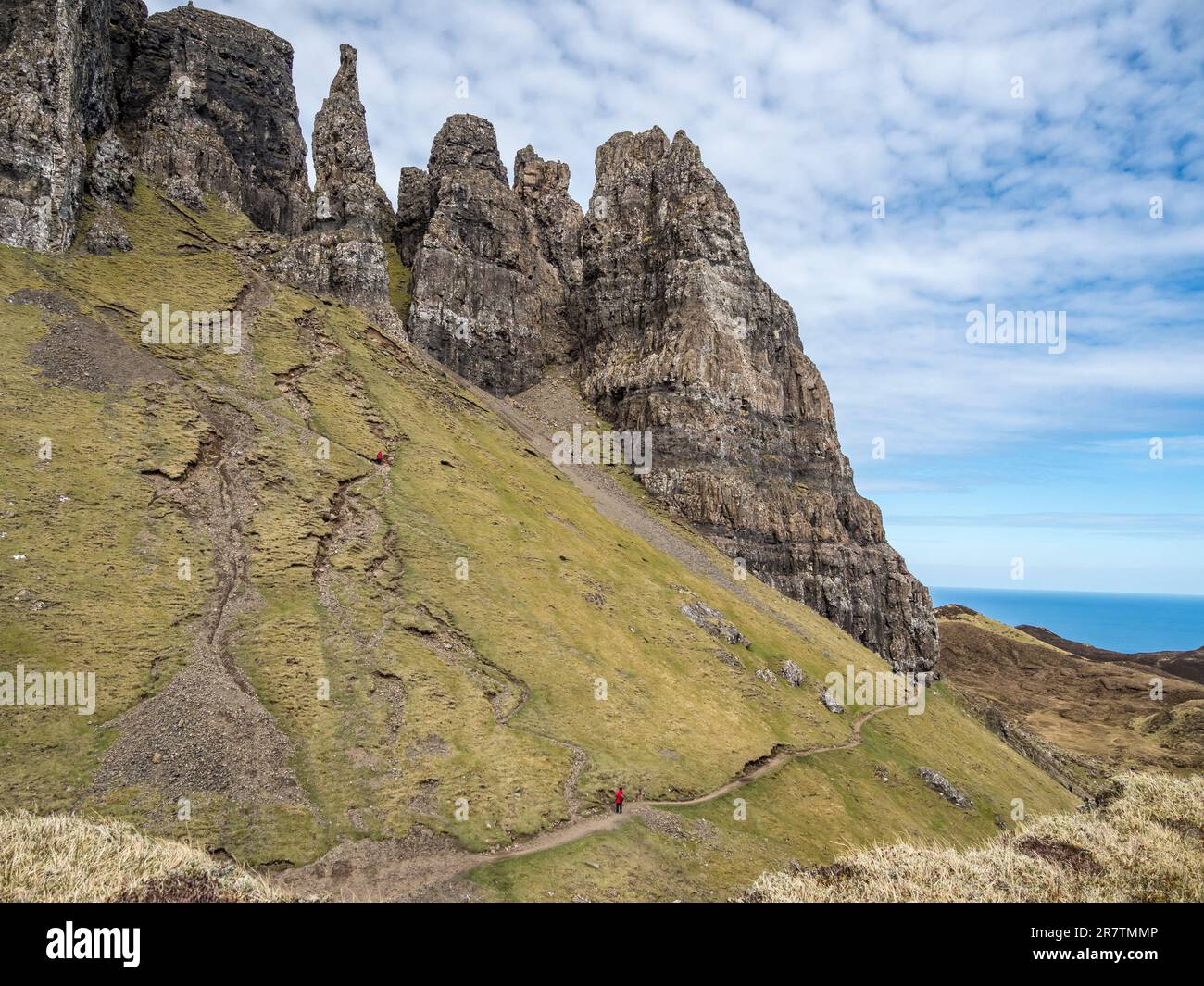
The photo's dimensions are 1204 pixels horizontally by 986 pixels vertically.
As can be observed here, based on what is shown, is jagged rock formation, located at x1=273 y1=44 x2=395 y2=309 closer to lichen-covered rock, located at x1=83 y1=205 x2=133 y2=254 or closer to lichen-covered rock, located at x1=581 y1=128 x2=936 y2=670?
lichen-covered rock, located at x1=83 y1=205 x2=133 y2=254

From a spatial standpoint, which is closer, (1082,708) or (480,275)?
(480,275)

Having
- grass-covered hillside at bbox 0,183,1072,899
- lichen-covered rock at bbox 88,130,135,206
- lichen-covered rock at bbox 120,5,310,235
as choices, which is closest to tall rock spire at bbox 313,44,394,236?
lichen-covered rock at bbox 120,5,310,235

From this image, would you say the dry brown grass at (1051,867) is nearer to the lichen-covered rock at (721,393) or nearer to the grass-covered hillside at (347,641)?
the grass-covered hillside at (347,641)

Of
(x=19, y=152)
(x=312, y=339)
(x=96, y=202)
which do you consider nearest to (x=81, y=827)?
(x=312, y=339)

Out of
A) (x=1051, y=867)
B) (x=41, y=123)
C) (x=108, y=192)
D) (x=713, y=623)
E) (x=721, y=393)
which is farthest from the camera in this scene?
(x=721, y=393)

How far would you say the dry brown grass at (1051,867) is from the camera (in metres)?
16.8

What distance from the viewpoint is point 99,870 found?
51.1 ft

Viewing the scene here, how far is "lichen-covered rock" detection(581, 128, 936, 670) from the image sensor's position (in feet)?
417

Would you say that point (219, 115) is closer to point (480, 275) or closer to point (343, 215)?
point (343, 215)

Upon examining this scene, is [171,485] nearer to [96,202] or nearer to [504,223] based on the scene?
[96,202]

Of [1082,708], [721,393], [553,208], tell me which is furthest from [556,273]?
[1082,708]

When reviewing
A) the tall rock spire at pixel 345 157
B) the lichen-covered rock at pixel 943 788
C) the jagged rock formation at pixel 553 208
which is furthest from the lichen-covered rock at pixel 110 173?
the lichen-covered rock at pixel 943 788

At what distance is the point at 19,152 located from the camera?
81.4 m

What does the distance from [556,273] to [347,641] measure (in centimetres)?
15668
